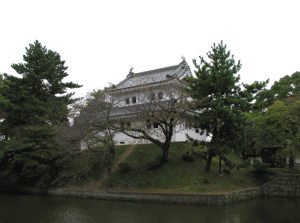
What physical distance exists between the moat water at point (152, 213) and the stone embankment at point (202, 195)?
0.62 m

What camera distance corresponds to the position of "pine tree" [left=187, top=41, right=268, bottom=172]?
50.6ft

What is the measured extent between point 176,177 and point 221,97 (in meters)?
6.57

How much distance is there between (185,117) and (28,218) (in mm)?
11186

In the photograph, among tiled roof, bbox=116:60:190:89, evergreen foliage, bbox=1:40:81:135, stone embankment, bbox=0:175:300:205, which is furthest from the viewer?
tiled roof, bbox=116:60:190:89

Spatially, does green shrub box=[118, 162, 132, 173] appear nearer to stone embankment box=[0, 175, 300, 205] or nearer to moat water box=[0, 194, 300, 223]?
stone embankment box=[0, 175, 300, 205]

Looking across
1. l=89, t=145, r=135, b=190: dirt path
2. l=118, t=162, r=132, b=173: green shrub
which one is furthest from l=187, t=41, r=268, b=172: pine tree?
l=89, t=145, r=135, b=190: dirt path

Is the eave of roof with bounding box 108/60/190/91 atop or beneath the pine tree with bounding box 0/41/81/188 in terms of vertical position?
atop

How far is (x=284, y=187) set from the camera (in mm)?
17203

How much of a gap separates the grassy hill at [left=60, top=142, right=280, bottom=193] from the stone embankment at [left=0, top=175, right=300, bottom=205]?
2.23 feet

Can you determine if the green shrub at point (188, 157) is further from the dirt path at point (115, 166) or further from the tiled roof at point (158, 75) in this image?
the tiled roof at point (158, 75)

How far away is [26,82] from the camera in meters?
25.3

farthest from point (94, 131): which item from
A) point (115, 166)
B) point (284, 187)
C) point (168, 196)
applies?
point (284, 187)

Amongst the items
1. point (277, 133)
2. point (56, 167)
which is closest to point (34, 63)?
point (56, 167)

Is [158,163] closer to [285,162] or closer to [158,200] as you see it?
[158,200]
